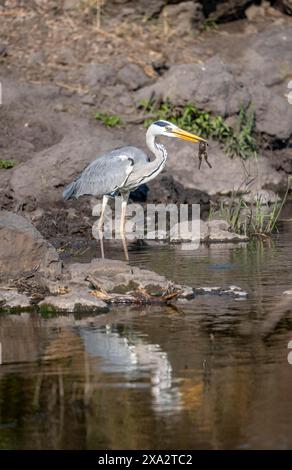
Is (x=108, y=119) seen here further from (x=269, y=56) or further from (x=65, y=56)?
(x=269, y=56)

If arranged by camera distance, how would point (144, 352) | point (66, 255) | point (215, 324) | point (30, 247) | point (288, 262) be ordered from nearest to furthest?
point (144, 352) < point (215, 324) < point (30, 247) < point (288, 262) < point (66, 255)

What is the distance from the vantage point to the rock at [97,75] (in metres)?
20.4

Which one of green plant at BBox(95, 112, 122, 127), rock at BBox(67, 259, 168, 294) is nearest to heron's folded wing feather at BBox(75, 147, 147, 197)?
rock at BBox(67, 259, 168, 294)

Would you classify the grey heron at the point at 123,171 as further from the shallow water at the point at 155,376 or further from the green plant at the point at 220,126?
the green plant at the point at 220,126

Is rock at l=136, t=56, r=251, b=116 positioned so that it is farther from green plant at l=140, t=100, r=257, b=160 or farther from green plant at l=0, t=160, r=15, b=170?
green plant at l=0, t=160, r=15, b=170

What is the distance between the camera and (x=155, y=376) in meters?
7.75

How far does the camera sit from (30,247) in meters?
10.8

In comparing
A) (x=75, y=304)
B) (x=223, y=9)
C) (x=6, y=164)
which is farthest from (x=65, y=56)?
(x=75, y=304)

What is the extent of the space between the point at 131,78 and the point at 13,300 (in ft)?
36.1

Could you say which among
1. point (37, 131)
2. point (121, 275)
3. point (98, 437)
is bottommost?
point (37, 131)

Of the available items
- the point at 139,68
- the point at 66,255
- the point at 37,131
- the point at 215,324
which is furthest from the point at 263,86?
the point at 215,324

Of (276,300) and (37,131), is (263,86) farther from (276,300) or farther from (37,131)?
(276,300)
